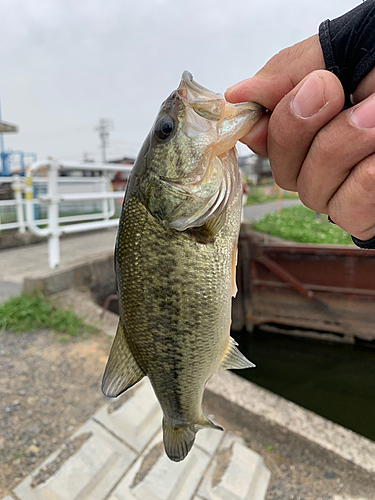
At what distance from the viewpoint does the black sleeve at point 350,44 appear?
1095 mm

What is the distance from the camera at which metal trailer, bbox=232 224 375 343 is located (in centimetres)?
753

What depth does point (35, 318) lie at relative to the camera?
4.54 metres

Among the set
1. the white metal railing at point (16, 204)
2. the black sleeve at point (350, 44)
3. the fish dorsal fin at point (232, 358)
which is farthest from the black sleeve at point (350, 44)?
the white metal railing at point (16, 204)

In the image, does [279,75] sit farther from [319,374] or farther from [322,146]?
[319,374]

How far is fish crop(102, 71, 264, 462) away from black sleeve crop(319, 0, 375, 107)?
1.03 feet

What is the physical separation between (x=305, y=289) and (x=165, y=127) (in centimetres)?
730

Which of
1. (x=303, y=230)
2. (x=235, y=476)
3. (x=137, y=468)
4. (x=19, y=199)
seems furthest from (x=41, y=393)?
(x=303, y=230)

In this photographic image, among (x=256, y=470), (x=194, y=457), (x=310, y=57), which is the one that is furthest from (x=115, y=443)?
(x=310, y=57)

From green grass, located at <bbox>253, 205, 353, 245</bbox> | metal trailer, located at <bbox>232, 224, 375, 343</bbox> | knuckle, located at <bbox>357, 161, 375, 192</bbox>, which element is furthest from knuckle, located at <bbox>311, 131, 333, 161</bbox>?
green grass, located at <bbox>253, 205, 353, 245</bbox>

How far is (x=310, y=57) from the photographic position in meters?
1.26

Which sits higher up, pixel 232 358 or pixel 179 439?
pixel 232 358

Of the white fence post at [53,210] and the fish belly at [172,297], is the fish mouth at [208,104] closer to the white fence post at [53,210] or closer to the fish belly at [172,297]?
the fish belly at [172,297]

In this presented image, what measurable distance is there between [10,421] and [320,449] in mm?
2778

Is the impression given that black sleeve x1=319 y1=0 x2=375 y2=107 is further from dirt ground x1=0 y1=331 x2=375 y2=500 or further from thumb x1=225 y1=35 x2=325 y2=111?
dirt ground x1=0 y1=331 x2=375 y2=500
